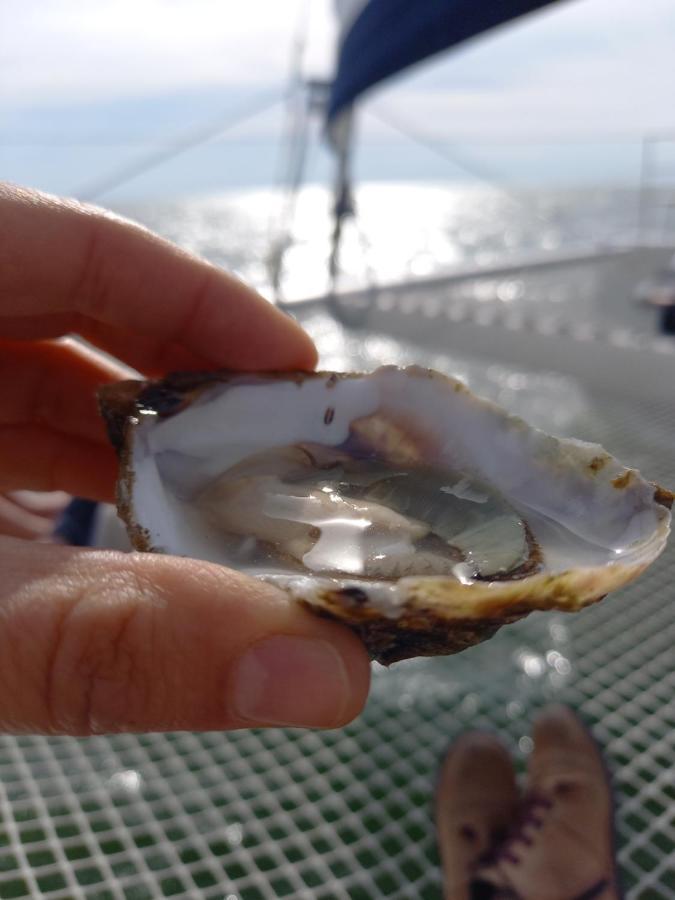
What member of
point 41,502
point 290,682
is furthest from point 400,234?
point 290,682

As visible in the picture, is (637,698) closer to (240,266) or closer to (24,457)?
(24,457)

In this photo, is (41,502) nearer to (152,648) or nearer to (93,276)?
(93,276)

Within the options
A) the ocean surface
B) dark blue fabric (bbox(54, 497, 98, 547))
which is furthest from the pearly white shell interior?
the ocean surface

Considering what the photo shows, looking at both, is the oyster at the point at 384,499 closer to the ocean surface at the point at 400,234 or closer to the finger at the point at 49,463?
the finger at the point at 49,463

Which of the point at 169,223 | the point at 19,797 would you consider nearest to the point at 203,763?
the point at 19,797

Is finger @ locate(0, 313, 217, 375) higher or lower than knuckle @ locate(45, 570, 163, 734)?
higher

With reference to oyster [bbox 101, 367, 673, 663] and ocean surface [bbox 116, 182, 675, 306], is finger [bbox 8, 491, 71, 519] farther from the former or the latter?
ocean surface [bbox 116, 182, 675, 306]
